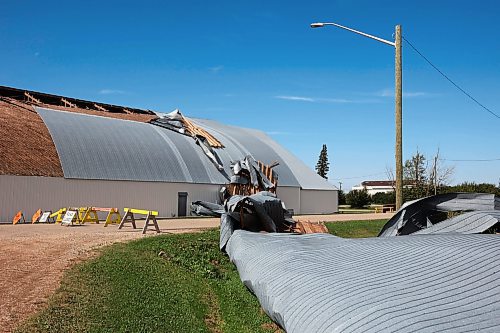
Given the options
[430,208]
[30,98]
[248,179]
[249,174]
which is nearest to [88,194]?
[249,174]

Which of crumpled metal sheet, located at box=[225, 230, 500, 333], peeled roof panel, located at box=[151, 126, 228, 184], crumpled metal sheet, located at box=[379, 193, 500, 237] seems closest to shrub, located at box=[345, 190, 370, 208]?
peeled roof panel, located at box=[151, 126, 228, 184]

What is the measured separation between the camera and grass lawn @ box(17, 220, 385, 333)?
7.22m

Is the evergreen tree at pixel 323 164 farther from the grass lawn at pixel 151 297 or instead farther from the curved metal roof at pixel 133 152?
the grass lawn at pixel 151 297

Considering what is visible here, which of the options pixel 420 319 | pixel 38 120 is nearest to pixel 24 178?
pixel 38 120

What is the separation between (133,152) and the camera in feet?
108

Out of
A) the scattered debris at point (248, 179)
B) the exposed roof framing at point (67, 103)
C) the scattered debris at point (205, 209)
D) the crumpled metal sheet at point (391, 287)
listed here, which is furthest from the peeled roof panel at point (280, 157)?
the crumpled metal sheet at point (391, 287)

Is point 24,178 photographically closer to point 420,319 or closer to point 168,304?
point 168,304

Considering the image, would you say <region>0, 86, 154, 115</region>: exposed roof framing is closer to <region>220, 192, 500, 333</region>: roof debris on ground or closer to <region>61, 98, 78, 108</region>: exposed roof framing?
<region>61, 98, 78, 108</region>: exposed roof framing

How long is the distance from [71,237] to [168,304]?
7.39 m

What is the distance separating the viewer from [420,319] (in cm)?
419

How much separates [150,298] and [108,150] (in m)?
24.3

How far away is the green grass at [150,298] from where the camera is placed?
23.7 feet

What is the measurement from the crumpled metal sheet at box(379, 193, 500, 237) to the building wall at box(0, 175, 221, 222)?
20.9m

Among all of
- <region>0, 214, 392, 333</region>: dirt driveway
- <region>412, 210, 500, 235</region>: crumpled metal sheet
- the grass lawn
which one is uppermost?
<region>412, 210, 500, 235</region>: crumpled metal sheet
